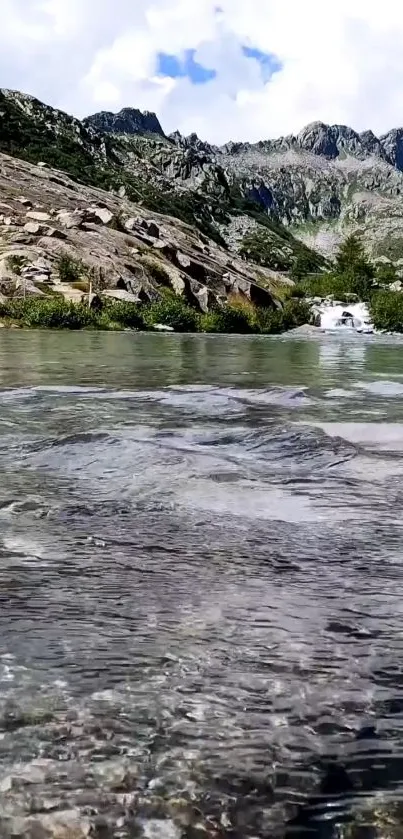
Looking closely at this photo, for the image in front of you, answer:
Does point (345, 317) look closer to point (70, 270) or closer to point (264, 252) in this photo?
point (70, 270)

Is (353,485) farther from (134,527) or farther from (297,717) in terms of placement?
(297,717)

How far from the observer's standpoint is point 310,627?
3.61 metres

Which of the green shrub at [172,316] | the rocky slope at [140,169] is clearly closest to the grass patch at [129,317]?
the green shrub at [172,316]

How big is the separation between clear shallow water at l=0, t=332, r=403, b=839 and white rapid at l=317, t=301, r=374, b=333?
5665cm

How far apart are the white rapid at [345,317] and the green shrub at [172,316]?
13813mm

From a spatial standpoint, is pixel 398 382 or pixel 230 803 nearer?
pixel 230 803

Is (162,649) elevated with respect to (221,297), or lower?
lower

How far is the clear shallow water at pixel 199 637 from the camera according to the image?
93.7 inches

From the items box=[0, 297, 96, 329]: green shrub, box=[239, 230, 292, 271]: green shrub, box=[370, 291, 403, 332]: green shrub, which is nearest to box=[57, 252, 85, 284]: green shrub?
box=[0, 297, 96, 329]: green shrub

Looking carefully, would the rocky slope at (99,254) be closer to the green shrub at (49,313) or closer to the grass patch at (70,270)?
the grass patch at (70,270)

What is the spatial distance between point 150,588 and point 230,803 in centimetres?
183

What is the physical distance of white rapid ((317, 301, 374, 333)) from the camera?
6444 cm

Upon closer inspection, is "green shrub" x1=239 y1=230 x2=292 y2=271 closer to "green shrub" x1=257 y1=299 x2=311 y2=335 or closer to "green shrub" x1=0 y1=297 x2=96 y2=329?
"green shrub" x1=257 y1=299 x2=311 y2=335

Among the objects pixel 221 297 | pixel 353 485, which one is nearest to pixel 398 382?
pixel 353 485
